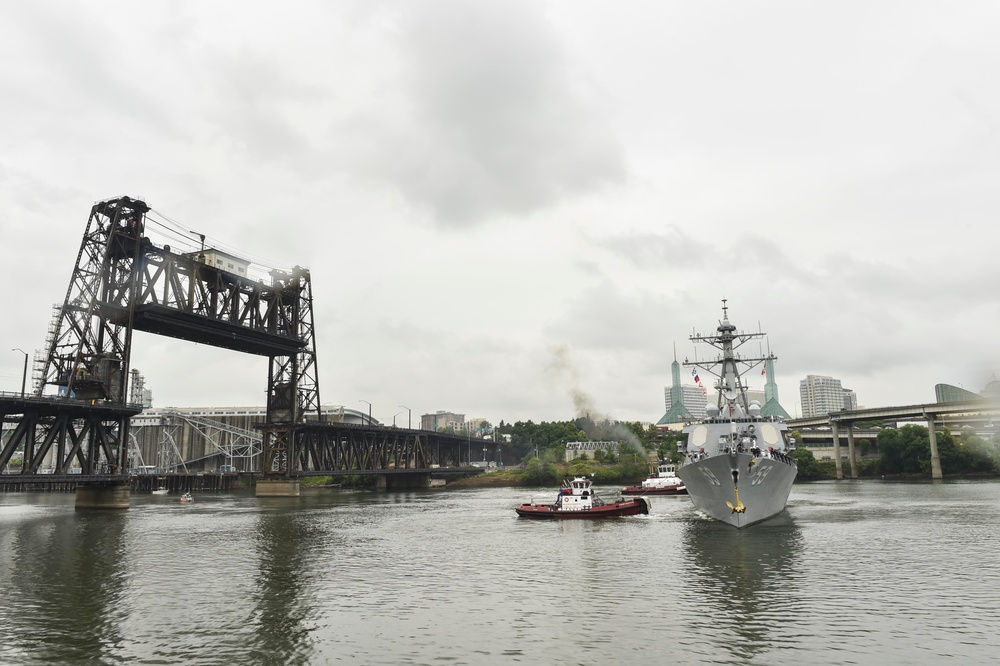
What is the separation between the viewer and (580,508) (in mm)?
63750

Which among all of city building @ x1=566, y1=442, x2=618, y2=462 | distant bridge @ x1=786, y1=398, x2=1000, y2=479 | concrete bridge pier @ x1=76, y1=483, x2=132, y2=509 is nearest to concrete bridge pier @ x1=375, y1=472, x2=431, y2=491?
city building @ x1=566, y1=442, x2=618, y2=462

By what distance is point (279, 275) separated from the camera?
359 feet

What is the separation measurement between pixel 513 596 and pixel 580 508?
120ft

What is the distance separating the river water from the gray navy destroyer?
7.58ft

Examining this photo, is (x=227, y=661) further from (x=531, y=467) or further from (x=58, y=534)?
(x=531, y=467)

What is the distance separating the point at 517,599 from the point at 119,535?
131ft

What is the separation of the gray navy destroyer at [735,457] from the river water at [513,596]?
2.31 meters

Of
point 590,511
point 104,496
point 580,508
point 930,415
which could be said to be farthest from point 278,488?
point 930,415

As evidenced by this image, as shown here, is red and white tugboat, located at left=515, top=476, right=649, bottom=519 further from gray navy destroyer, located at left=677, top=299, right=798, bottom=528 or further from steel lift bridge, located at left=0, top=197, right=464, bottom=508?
steel lift bridge, located at left=0, top=197, right=464, bottom=508

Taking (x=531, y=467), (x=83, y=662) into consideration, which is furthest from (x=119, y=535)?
(x=531, y=467)

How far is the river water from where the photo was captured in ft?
67.5

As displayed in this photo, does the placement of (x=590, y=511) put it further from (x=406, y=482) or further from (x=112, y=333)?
(x=406, y=482)

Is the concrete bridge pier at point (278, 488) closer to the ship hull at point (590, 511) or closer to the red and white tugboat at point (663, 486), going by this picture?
the red and white tugboat at point (663, 486)

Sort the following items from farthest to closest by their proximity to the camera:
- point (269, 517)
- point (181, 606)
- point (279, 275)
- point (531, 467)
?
1. point (531, 467)
2. point (279, 275)
3. point (269, 517)
4. point (181, 606)
